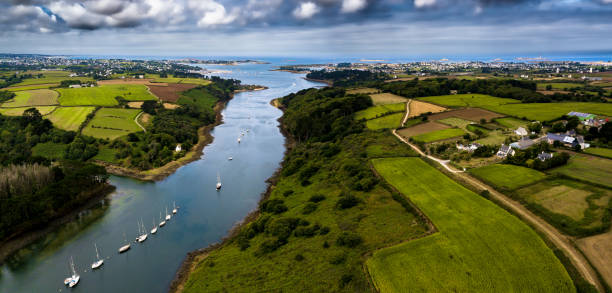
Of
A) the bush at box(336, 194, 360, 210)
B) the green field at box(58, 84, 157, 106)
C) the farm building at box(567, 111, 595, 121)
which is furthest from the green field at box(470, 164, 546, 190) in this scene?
the green field at box(58, 84, 157, 106)

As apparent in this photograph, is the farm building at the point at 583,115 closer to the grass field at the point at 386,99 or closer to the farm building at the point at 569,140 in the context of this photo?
the farm building at the point at 569,140

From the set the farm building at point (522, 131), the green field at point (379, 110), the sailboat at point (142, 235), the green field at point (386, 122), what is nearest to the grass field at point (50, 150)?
the sailboat at point (142, 235)

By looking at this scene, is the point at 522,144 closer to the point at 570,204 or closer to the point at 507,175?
the point at 507,175

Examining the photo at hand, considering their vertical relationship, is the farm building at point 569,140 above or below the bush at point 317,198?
above

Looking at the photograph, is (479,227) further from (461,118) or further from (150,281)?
(461,118)

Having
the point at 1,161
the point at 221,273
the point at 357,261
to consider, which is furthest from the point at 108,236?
the point at 357,261

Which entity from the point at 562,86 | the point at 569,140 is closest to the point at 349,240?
the point at 569,140

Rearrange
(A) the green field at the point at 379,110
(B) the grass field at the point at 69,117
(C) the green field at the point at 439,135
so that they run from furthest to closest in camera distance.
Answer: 1. (A) the green field at the point at 379,110
2. (B) the grass field at the point at 69,117
3. (C) the green field at the point at 439,135
